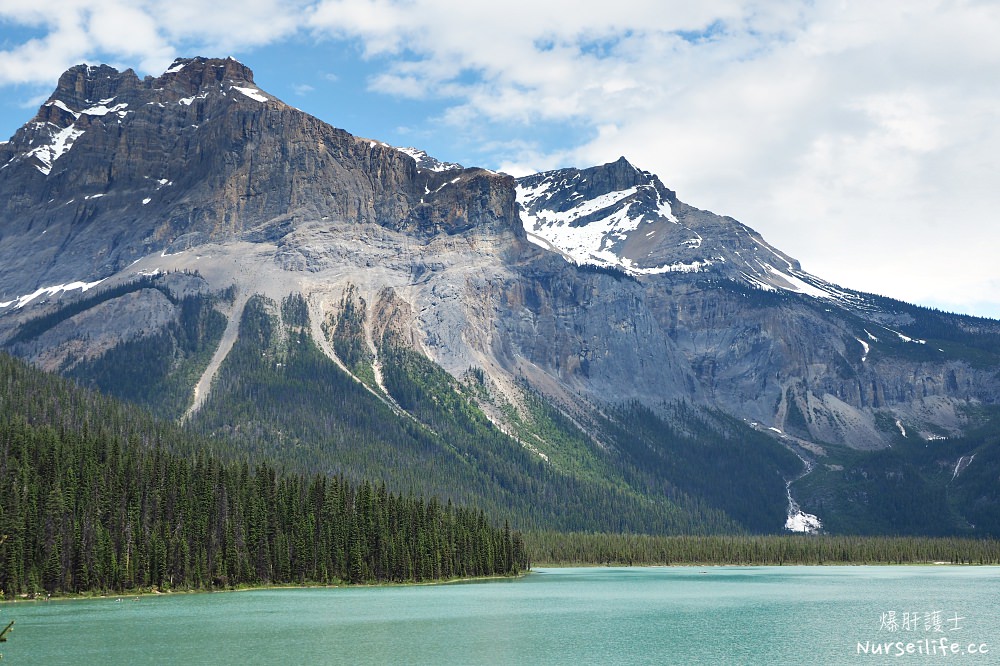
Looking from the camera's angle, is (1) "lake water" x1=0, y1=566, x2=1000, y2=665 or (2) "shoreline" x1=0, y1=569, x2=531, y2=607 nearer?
(1) "lake water" x1=0, y1=566, x2=1000, y2=665

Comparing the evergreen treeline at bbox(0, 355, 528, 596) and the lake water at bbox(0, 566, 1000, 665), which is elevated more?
the evergreen treeline at bbox(0, 355, 528, 596)

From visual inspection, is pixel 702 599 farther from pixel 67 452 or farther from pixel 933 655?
pixel 67 452

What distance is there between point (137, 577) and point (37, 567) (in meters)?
12.8

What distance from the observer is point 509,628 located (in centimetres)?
9950

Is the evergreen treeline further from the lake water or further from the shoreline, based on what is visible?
the lake water

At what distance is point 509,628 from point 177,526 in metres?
59.7

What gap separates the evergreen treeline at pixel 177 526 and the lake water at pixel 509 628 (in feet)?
18.2

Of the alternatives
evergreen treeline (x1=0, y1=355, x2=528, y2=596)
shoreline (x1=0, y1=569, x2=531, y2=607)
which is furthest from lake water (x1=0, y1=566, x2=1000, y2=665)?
evergreen treeline (x1=0, y1=355, x2=528, y2=596)

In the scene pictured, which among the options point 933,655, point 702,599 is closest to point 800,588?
point 702,599

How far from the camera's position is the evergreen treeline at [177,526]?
418 ft

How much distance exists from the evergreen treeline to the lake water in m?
5.55

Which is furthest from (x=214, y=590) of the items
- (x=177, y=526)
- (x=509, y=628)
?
(x=509, y=628)

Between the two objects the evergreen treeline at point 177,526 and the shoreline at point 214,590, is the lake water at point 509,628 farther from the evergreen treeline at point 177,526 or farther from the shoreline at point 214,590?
the evergreen treeline at point 177,526

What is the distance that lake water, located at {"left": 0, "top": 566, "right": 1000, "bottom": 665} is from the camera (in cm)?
8081
